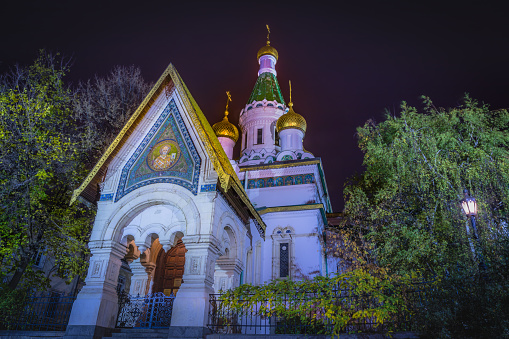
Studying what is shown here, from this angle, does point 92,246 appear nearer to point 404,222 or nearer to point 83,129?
point 83,129

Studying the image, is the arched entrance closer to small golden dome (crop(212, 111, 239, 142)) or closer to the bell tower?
the bell tower

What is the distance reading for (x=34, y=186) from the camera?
1141 cm

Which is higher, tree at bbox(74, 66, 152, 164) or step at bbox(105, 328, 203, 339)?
tree at bbox(74, 66, 152, 164)

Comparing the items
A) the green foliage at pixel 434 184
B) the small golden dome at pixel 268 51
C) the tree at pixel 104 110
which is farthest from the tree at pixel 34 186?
the small golden dome at pixel 268 51

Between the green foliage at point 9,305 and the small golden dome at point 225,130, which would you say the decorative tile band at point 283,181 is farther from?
the green foliage at point 9,305

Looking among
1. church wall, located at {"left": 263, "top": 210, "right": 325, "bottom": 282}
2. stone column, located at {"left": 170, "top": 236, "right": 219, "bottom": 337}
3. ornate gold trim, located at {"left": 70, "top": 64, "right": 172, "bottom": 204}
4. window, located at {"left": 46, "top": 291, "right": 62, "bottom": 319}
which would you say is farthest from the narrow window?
window, located at {"left": 46, "top": 291, "right": 62, "bottom": 319}

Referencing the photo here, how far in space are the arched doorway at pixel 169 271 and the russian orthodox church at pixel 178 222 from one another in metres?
0.03

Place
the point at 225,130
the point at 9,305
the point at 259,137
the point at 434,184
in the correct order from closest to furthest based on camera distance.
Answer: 1. the point at 9,305
2. the point at 434,184
3. the point at 225,130
4. the point at 259,137

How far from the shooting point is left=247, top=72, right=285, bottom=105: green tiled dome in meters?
21.4

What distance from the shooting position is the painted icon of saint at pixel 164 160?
10.1m

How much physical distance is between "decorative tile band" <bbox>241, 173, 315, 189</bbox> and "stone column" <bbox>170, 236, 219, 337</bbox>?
267 inches

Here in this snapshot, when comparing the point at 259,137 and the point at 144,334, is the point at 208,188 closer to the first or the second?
the point at 144,334

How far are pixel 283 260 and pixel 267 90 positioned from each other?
434 inches

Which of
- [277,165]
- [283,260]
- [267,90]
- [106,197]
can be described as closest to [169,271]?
[106,197]
